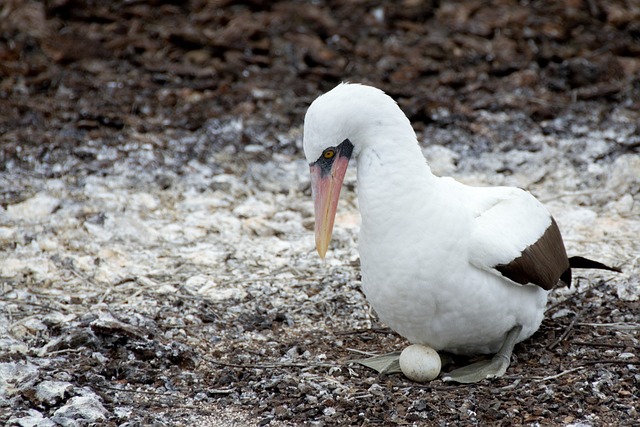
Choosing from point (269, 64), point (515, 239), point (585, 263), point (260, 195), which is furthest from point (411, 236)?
point (269, 64)

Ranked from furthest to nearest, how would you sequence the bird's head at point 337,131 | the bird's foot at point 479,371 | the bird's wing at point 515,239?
the bird's foot at point 479,371
the bird's wing at point 515,239
the bird's head at point 337,131

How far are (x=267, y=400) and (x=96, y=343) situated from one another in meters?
1.06

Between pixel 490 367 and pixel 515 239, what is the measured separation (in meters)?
0.66

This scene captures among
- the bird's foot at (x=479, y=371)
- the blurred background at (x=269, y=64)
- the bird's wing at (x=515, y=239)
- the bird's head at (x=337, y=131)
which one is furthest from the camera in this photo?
the blurred background at (x=269, y=64)

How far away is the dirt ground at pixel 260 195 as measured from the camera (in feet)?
14.1

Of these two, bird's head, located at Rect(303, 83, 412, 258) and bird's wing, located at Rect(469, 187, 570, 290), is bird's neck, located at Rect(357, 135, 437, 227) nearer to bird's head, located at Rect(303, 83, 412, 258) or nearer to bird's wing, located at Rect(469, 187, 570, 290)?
bird's head, located at Rect(303, 83, 412, 258)

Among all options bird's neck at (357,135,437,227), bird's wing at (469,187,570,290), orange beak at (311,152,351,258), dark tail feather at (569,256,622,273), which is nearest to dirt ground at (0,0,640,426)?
dark tail feather at (569,256,622,273)

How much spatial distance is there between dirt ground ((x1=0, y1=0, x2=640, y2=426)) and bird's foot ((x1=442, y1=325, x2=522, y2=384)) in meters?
0.07

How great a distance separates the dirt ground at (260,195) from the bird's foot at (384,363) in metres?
0.05

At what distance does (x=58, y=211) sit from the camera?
21.6 feet

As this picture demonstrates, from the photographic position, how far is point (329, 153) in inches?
167

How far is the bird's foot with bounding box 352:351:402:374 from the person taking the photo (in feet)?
14.7

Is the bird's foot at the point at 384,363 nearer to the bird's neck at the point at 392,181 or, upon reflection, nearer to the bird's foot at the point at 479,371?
the bird's foot at the point at 479,371

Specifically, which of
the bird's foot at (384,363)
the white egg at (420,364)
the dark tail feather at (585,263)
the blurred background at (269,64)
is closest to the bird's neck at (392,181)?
the white egg at (420,364)
